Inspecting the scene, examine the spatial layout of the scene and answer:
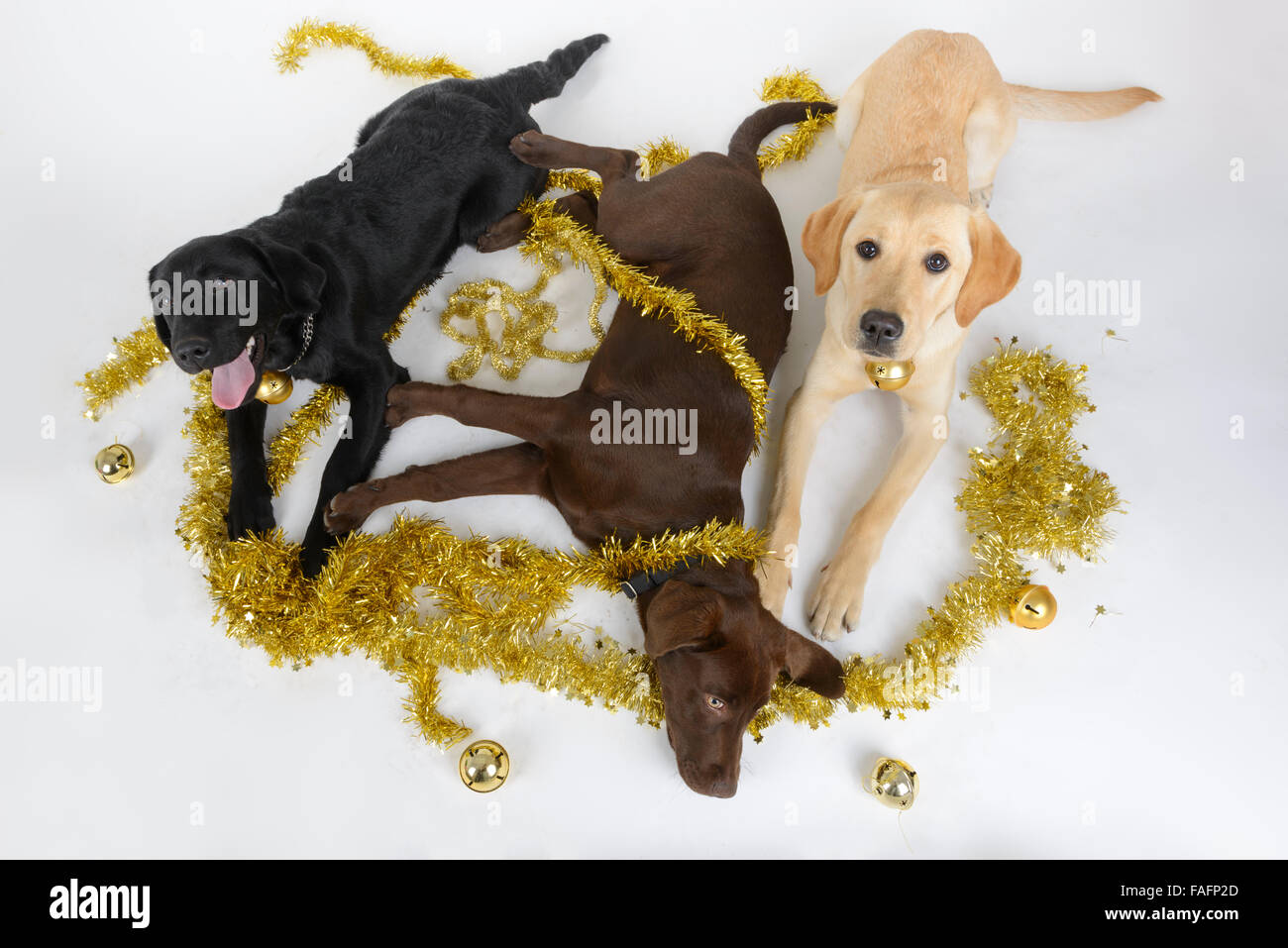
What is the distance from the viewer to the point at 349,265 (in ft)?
8.08

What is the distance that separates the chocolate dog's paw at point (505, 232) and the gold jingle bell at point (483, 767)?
1.75 metres

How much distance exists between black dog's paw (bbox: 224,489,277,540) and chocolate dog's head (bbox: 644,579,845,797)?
1.30 metres

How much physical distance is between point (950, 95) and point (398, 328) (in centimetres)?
207

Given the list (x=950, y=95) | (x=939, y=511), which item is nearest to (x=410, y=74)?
(x=950, y=95)

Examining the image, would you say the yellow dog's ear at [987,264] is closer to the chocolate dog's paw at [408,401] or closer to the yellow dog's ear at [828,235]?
the yellow dog's ear at [828,235]

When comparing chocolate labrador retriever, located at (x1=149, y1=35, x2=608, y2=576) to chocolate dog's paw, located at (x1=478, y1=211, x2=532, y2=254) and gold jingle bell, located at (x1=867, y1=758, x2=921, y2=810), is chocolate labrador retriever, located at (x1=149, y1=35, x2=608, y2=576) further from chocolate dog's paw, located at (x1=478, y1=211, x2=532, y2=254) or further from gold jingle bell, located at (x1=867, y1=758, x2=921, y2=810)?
gold jingle bell, located at (x1=867, y1=758, x2=921, y2=810)

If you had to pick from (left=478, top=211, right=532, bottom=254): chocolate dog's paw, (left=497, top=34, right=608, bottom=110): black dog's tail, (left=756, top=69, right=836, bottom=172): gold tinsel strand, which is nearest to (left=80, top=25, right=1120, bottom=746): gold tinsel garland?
(left=478, top=211, right=532, bottom=254): chocolate dog's paw

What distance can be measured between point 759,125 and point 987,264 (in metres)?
1.16

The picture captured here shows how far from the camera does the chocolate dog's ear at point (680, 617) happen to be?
2020mm

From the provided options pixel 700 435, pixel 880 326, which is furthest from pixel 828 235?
pixel 700 435

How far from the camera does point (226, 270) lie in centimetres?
208

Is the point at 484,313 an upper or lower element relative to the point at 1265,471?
upper

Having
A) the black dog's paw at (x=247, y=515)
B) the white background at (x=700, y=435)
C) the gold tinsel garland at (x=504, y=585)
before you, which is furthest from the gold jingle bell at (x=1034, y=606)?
the black dog's paw at (x=247, y=515)
